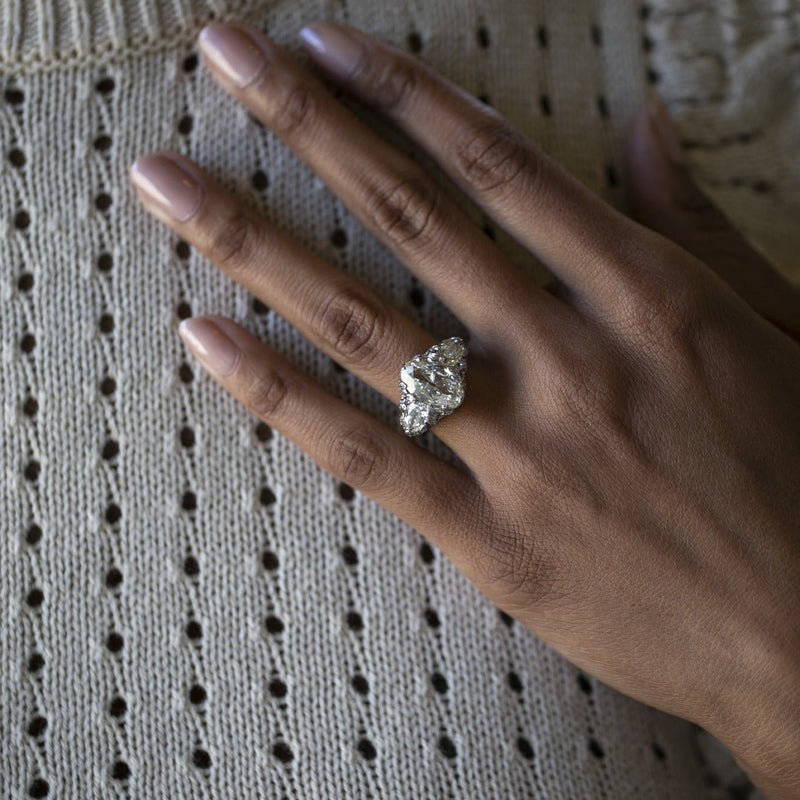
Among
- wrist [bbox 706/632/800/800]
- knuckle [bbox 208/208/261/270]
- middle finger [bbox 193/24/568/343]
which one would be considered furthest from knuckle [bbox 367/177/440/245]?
wrist [bbox 706/632/800/800]

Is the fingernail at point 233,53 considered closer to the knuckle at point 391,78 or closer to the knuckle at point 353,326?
the knuckle at point 391,78

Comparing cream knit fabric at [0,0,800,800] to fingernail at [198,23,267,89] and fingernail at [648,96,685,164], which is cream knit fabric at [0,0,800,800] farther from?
fingernail at [648,96,685,164]

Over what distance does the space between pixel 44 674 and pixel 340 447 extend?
1.24 feet

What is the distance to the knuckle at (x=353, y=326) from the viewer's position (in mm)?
795

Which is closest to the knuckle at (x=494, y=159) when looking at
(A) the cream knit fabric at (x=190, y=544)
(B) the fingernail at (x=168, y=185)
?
(A) the cream knit fabric at (x=190, y=544)

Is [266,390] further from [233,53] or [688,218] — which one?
[688,218]

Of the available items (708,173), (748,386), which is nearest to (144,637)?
(748,386)

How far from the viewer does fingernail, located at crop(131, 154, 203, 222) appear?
2.68 feet

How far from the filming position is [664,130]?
965mm

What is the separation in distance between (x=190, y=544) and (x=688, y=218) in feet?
2.27

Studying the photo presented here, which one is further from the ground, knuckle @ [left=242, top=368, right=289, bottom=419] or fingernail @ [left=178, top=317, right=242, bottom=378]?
fingernail @ [left=178, top=317, right=242, bottom=378]

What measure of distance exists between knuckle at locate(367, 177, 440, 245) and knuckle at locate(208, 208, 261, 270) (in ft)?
0.40

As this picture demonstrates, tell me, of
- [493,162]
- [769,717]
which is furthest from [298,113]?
[769,717]

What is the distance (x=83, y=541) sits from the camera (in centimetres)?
83
